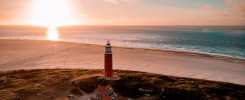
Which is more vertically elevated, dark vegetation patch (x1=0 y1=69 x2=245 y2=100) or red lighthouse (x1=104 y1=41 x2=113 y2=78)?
red lighthouse (x1=104 y1=41 x2=113 y2=78)

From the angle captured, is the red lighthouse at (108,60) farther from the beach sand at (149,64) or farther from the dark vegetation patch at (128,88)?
the beach sand at (149,64)

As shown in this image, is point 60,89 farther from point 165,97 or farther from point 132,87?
point 165,97

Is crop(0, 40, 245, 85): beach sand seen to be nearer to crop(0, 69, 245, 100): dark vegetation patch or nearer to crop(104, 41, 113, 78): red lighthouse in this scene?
crop(0, 69, 245, 100): dark vegetation patch

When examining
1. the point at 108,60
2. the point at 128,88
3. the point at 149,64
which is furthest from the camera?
the point at 149,64

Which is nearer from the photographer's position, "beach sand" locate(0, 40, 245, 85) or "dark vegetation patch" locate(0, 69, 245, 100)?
"dark vegetation patch" locate(0, 69, 245, 100)

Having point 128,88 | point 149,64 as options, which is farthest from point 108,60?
point 149,64

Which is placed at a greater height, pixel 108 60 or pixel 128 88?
pixel 108 60

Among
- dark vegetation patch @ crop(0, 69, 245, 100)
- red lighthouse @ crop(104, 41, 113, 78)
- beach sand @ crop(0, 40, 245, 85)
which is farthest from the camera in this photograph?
beach sand @ crop(0, 40, 245, 85)

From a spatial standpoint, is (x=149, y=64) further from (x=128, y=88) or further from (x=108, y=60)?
(x=108, y=60)

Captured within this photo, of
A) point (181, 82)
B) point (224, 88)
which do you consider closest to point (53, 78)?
point (181, 82)

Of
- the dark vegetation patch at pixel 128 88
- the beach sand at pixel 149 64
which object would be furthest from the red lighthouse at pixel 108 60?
the beach sand at pixel 149 64

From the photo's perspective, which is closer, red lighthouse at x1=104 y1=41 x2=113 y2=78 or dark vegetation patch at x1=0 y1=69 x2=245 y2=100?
red lighthouse at x1=104 y1=41 x2=113 y2=78

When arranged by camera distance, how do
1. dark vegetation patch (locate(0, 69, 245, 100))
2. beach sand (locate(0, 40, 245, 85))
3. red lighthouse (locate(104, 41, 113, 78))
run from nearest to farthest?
red lighthouse (locate(104, 41, 113, 78)), dark vegetation patch (locate(0, 69, 245, 100)), beach sand (locate(0, 40, 245, 85))

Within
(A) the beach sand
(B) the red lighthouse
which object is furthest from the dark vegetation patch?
(A) the beach sand
